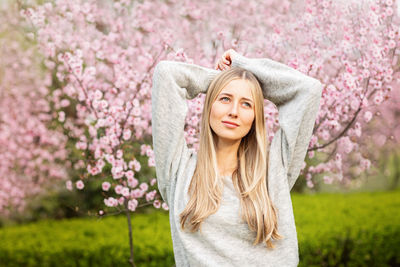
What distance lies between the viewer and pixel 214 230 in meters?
1.62

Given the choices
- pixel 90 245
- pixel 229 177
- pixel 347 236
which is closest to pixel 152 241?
pixel 90 245

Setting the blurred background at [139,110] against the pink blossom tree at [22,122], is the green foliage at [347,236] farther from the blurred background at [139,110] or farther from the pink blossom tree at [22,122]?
the pink blossom tree at [22,122]

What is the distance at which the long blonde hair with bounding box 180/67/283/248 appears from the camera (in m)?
1.61

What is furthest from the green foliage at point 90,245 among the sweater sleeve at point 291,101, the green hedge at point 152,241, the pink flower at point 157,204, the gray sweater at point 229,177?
the sweater sleeve at point 291,101

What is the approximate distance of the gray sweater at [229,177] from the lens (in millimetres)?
1621

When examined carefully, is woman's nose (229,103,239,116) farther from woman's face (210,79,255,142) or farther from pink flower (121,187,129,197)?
pink flower (121,187,129,197)

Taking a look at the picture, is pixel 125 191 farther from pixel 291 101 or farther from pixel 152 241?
pixel 291 101

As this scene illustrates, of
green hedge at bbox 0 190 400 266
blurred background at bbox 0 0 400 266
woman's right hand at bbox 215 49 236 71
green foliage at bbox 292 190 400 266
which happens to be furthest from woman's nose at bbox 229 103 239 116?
green foliage at bbox 292 190 400 266

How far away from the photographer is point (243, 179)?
66.9 inches

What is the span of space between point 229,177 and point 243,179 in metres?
0.06

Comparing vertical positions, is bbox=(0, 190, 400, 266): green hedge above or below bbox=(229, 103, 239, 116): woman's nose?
below

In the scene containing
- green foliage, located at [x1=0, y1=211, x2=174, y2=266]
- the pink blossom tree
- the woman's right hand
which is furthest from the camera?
the pink blossom tree

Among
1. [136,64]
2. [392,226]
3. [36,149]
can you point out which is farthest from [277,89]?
[36,149]

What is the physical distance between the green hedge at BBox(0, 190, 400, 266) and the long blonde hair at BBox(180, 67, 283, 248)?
2474 mm
